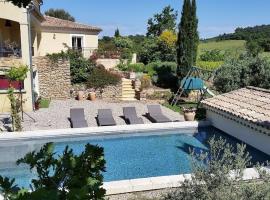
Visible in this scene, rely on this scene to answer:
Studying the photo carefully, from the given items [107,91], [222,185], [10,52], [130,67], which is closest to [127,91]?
[107,91]

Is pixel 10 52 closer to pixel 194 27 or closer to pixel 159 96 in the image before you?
pixel 159 96

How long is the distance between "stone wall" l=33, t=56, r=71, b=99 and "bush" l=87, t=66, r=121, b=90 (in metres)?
1.93

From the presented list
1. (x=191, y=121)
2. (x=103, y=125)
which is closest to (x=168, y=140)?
(x=191, y=121)

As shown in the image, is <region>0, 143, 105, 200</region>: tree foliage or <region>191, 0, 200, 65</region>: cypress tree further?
<region>191, 0, 200, 65</region>: cypress tree

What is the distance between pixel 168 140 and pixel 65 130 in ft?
18.6

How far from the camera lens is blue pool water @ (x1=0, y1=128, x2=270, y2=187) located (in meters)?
14.6

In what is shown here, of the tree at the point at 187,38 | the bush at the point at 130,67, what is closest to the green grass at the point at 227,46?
the bush at the point at 130,67

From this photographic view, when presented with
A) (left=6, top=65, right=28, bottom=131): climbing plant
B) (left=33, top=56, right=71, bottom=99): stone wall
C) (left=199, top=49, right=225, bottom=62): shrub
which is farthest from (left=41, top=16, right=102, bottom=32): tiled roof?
(left=199, top=49, right=225, bottom=62): shrub

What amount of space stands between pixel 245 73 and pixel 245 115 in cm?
720

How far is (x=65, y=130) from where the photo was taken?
18.7 metres

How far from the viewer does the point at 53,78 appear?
2850 centimetres

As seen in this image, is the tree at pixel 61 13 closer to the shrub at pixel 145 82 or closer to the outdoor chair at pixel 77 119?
the shrub at pixel 145 82

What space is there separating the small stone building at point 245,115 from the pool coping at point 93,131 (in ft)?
4.36

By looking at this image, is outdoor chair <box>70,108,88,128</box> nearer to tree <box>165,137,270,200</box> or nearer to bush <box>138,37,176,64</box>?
tree <box>165,137,270,200</box>
